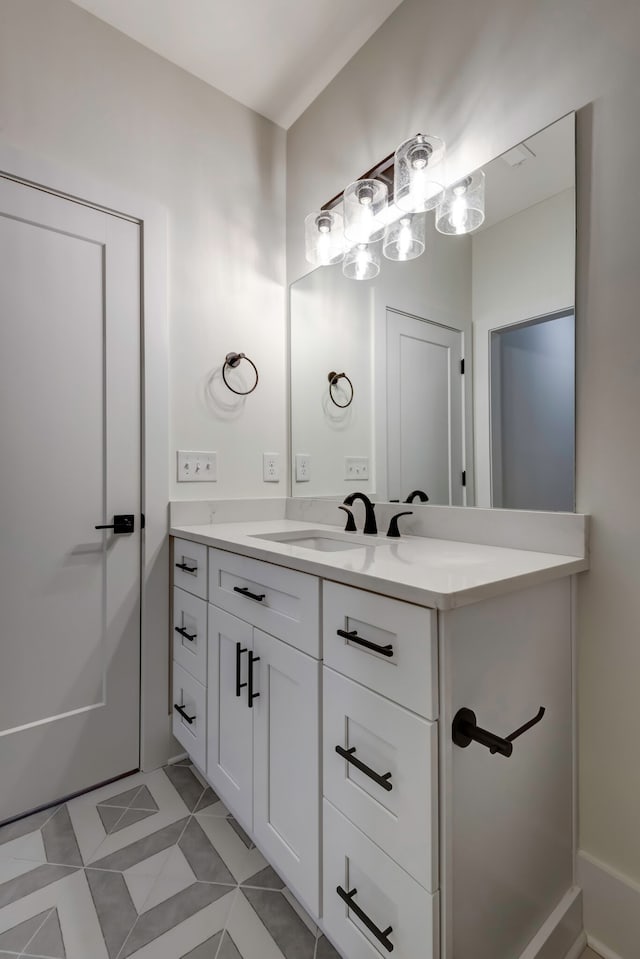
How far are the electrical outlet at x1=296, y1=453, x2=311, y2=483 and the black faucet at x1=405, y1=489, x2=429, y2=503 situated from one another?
0.59 m

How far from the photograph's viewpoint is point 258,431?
6.74 ft

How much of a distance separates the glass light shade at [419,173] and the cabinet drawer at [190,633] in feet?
4.75

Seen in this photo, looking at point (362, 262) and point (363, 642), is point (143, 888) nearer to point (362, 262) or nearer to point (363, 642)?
point (363, 642)

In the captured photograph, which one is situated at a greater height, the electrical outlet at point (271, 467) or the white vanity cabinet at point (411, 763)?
the electrical outlet at point (271, 467)

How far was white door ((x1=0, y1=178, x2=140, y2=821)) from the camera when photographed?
1475 millimetres

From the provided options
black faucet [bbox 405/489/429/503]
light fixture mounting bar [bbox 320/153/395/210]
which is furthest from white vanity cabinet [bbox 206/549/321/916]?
light fixture mounting bar [bbox 320/153/395/210]

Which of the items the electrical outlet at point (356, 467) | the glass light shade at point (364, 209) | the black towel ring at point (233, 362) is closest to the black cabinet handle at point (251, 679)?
the electrical outlet at point (356, 467)

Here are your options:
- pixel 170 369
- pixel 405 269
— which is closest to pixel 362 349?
pixel 405 269

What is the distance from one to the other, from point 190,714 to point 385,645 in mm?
1047

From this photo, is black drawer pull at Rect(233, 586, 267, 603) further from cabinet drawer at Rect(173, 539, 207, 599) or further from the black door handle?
the black door handle

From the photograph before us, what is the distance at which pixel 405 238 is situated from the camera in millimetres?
1548

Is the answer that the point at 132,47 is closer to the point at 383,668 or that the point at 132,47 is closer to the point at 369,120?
the point at 369,120

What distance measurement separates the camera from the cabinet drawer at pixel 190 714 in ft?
4.84

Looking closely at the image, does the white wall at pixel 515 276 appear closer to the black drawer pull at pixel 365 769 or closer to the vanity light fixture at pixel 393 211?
the vanity light fixture at pixel 393 211
